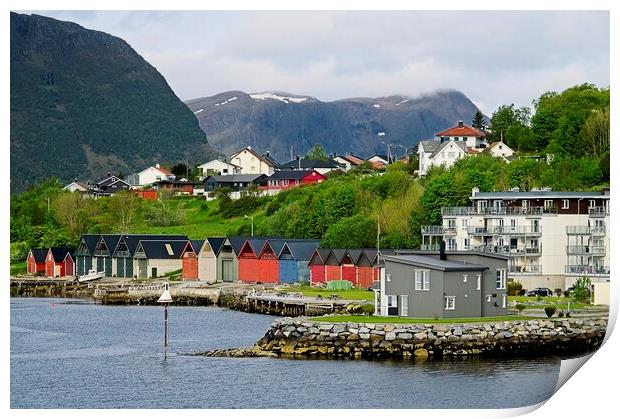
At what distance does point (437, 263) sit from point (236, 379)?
8260 mm

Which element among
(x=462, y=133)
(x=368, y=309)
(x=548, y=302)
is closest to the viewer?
(x=368, y=309)

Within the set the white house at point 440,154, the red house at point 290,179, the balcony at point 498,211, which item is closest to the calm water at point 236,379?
the balcony at point 498,211

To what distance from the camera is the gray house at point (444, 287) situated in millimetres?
38906

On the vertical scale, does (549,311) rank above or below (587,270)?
below

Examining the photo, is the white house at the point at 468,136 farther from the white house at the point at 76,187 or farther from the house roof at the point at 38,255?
the white house at the point at 76,187

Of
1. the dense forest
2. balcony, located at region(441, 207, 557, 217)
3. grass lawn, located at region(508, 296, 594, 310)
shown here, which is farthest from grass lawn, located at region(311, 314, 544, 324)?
the dense forest

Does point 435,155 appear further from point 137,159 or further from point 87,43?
point 137,159

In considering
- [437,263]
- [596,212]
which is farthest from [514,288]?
[437,263]

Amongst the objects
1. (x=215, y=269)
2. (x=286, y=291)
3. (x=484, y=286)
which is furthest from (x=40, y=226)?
(x=484, y=286)

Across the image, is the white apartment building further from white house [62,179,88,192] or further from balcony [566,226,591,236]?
white house [62,179,88,192]

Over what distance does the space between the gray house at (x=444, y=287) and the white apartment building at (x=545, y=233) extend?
11.6 metres

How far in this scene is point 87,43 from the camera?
103000mm

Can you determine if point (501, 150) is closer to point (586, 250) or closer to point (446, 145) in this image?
point (446, 145)

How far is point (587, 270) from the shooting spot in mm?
51469
